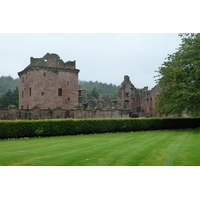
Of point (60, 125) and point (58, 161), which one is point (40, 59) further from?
point (58, 161)

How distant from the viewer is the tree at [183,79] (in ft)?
78.8

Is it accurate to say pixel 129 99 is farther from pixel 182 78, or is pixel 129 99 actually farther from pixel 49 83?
pixel 182 78

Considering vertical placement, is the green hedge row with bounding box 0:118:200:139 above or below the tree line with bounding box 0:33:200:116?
below

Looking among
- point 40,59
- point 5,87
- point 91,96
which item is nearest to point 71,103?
point 40,59

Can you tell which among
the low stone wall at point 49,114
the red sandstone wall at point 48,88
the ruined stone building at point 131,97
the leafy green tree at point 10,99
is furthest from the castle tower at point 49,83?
the leafy green tree at point 10,99

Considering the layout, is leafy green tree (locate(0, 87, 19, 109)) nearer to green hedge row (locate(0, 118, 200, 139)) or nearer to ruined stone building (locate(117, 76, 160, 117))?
ruined stone building (locate(117, 76, 160, 117))

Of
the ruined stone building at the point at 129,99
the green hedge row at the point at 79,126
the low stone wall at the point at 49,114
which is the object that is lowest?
the green hedge row at the point at 79,126

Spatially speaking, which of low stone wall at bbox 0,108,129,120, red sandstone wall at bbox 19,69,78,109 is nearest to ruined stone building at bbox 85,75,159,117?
red sandstone wall at bbox 19,69,78,109

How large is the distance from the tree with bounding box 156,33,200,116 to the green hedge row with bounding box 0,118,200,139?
7.46 feet

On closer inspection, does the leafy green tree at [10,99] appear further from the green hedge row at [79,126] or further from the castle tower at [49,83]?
the green hedge row at [79,126]

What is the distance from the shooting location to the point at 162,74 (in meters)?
28.0

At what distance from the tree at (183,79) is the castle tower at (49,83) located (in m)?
18.4

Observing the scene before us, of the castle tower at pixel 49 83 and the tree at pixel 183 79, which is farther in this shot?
the castle tower at pixel 49 83

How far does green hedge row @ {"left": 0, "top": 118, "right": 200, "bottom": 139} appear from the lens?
64.7ft
